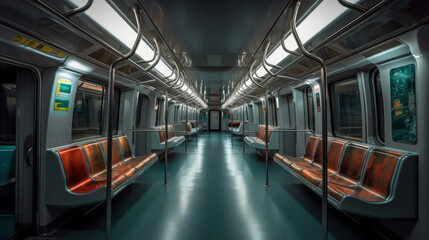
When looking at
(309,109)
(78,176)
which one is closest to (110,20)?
(78,176)

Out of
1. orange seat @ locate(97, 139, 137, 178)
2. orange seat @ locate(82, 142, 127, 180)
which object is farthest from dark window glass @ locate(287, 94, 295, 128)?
orange seat @ locate(82, 142, 127, 180)

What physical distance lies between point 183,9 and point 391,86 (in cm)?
277

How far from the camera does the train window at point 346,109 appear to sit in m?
3.69

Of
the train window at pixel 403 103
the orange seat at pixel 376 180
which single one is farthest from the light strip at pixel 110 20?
the train window at pixel 403 103

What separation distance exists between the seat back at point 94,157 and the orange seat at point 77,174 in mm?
148

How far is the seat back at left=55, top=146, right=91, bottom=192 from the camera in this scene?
2.65m

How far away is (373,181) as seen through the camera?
2.59 meters

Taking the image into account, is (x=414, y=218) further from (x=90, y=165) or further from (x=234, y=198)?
(x=90, y=165)

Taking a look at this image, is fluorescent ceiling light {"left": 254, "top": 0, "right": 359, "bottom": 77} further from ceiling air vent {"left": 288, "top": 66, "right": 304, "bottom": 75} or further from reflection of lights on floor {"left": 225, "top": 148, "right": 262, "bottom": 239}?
reflection of lights on floor {"left": 225, "top": 148, "right": 262, "bottom": 239}

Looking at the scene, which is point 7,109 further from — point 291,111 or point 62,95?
point 291,111

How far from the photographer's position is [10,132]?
12.5 feet

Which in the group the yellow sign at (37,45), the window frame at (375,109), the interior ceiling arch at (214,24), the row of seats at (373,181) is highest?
the interior ceiling arch at (214,24)

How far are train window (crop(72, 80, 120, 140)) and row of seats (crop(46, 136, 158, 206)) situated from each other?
0.59 m

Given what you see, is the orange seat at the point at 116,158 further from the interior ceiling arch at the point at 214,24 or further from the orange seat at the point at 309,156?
the orange seat at the point at 309,156
